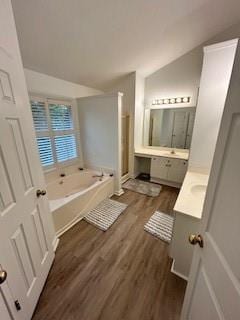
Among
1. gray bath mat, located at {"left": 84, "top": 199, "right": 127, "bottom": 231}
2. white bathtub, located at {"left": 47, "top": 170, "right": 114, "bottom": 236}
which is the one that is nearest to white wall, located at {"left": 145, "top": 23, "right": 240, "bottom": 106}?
white bathtub, located at {"left": 47, "top": 170, "right": 114, "bottom": 236}

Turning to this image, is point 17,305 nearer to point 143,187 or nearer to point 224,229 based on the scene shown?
point 224,229

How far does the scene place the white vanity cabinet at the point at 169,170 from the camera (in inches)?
122

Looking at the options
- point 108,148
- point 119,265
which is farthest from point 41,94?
point 119,265

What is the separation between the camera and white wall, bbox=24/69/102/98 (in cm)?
223

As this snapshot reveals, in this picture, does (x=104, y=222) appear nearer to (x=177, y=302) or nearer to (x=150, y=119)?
(x=177, y=302)

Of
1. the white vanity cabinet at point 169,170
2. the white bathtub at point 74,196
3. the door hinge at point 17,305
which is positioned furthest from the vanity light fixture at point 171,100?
the door hinge at point 17,305

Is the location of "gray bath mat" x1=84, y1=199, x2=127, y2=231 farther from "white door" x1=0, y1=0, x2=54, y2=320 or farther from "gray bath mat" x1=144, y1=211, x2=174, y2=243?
"white door" x1=0, y1=0, x2=54, y2=320

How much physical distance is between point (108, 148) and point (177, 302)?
7.84 feet

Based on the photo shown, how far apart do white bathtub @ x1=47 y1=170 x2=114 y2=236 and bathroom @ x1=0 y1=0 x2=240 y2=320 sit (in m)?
0.02

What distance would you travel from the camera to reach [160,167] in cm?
335

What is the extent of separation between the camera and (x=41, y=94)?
240 centimetres

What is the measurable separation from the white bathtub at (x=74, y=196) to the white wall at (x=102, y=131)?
0.29m

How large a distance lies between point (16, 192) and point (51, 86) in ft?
7.35

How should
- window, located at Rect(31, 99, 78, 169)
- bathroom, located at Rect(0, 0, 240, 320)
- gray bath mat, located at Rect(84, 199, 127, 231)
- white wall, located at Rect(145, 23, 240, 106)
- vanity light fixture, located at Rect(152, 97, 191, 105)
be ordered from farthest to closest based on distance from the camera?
vanity light fixture, located at Rect(152, 97, 191, 105) < white wall, located at Rect(145, 23, 240, 106) < window, located at Rect(31, 99, 78, 169) < gray bath mat, located at Rect(84, 199, 127, 231) < bathroom, located at Rect(0, 0, 240, 320)
